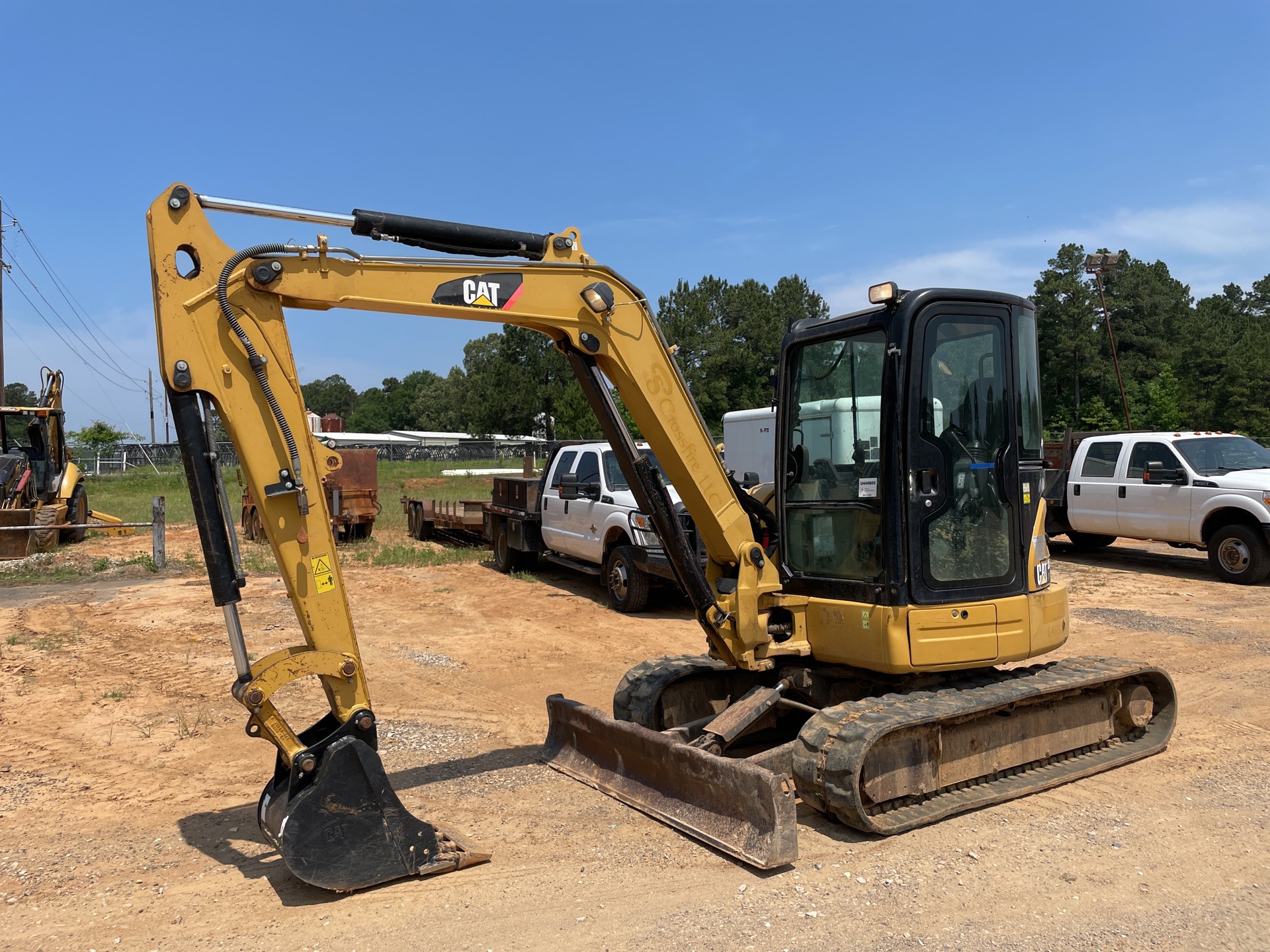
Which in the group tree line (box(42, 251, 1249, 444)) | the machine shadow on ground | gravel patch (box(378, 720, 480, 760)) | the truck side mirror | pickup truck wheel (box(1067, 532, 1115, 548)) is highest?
tree line (box(42, 251, 1249, 444))

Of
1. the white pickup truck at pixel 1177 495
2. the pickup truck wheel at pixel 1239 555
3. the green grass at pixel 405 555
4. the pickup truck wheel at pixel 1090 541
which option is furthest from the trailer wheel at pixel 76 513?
the pickup truck wheel at pixel 1239 555

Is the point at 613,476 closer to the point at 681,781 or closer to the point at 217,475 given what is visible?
the point at 681,781

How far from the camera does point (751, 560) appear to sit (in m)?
5.92

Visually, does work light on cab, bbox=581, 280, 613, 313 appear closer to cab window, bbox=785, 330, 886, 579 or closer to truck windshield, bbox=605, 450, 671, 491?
cab window, bbox=785, 330, 886, 579

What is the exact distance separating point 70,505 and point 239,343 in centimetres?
1715

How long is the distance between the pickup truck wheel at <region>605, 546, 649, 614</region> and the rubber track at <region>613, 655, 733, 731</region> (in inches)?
206

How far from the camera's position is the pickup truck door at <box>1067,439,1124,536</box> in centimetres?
1538

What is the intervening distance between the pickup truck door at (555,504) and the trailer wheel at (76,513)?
1022cm

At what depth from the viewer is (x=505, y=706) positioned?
26.6ft

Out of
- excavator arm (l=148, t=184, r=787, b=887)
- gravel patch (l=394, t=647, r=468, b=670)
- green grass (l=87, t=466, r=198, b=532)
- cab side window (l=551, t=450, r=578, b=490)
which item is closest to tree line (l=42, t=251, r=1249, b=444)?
green grass (l=87, t=466, r=198, b=532)

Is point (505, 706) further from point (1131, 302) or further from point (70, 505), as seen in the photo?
point (1131, 302)

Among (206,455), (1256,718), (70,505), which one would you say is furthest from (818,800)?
(70,505)

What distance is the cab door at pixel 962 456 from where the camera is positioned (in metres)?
5.48

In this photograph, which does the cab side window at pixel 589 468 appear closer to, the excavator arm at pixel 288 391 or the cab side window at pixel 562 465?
the cab side window at pixel 562 465
